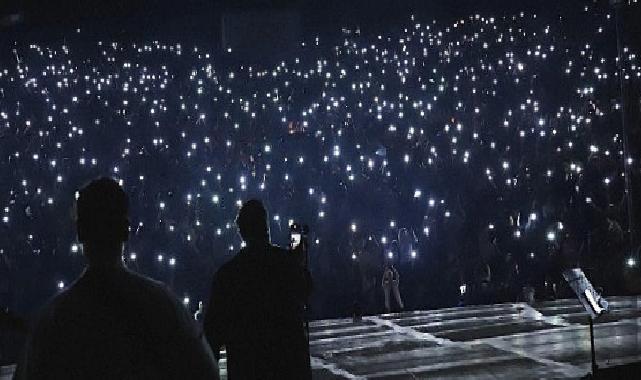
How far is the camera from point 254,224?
142 inches

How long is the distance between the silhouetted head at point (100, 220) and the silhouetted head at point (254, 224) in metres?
1.63

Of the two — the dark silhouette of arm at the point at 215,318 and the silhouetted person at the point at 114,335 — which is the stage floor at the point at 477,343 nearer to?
the dark silhouette of arm at the point at 215,318

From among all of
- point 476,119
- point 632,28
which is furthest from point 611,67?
point 476,119

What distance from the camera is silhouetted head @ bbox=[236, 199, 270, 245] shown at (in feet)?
11.9

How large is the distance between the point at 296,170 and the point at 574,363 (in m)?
12.1

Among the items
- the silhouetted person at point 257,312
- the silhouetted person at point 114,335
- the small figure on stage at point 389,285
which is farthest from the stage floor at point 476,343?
the silhouetted person at point 114,335

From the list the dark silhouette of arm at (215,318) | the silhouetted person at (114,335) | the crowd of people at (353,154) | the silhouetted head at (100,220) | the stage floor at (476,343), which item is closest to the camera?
the silhouetted person at (114,335)

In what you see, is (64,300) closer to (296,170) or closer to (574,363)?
(574,363)

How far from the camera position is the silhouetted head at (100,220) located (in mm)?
1964

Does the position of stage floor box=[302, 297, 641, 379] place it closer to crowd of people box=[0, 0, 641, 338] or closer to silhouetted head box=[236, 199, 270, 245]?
crowd of people box=[0, 0, 641, 338]

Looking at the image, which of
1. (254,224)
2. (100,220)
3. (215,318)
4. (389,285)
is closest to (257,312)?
(215,318)

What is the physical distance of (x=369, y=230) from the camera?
17531mm

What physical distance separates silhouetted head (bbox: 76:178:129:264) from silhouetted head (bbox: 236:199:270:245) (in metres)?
1.63

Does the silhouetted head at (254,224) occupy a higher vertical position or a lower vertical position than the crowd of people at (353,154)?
lower
